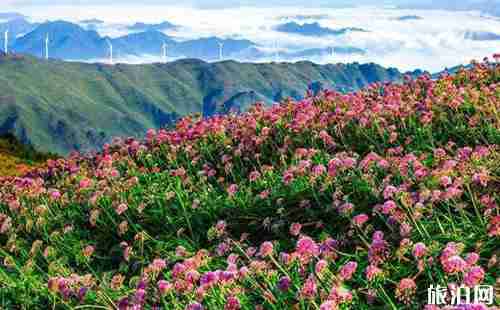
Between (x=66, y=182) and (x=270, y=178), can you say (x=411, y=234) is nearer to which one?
(x=270, y=178)

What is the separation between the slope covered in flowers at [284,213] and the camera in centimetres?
664

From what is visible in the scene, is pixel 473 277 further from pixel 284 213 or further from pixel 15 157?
pixel 15 157

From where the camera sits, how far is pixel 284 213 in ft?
31.2

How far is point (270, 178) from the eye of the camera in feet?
35.8

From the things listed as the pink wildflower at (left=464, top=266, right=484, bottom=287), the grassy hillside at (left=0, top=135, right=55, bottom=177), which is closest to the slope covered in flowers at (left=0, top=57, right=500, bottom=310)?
the pink wildflower at (left=464, top=266, right=484, bottom=287)

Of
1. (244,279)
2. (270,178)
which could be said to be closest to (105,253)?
(270,178)

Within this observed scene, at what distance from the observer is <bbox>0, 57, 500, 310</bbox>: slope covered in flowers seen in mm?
6645

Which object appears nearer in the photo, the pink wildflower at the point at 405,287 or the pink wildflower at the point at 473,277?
the pink wildflower at the point at 473,277

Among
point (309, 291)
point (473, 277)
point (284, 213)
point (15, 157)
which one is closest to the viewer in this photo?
point (473, 277)

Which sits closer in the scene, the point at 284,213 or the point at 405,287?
the point at 405,287

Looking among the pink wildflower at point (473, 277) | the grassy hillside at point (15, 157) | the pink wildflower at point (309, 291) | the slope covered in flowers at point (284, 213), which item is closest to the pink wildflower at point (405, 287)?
the slope covered in flowers at point (284, 213)

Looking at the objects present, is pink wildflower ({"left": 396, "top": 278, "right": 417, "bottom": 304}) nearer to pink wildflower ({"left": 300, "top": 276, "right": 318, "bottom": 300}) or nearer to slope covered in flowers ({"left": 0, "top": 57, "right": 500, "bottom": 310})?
slope covered in flowers ({"left": 0, "top": 57, "right": 500, "bottom": 310})

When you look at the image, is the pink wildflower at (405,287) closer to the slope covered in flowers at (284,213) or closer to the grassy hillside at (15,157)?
the slope covered in flowers at (284,213)

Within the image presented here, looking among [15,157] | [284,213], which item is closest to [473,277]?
[284,213]
